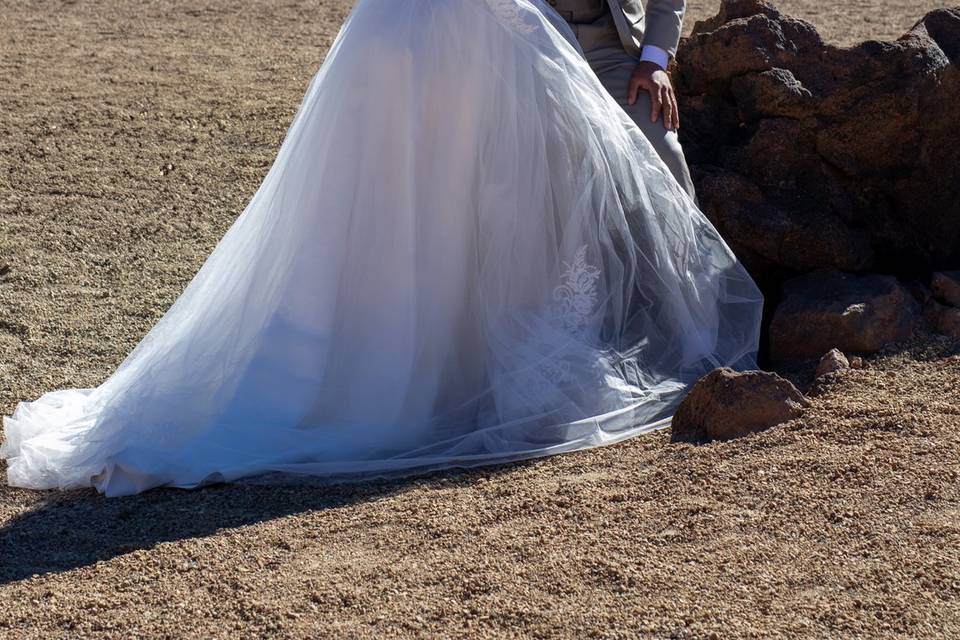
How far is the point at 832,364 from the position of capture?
4.19 m

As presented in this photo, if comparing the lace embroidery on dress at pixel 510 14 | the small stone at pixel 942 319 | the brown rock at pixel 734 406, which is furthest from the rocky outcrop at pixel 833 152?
the lace embroidery on dress at pixel 510 14

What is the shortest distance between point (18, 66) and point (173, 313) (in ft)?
16.4

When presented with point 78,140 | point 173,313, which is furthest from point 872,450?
point 78,140

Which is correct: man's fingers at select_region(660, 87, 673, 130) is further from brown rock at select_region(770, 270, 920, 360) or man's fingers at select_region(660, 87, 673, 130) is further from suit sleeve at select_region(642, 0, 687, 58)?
brown rock at select_region(770, 270, 920, 360)

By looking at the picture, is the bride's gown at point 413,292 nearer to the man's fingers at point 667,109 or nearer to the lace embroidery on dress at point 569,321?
the lace embroidery on dress at point 569,321

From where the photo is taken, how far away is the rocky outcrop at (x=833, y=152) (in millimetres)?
4680

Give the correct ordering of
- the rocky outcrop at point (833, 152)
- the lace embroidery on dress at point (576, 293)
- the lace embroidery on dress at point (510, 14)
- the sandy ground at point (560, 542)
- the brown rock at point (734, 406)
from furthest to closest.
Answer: the rocky outcrop at point (833, 152) < the lace embroidery on dress at point (576, 293) < the lace embroidery on dress at point (510, 14) < the brown rock at point (734, 406) < the sandy ground at point (560, 542)

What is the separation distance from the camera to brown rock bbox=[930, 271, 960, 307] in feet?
14.8

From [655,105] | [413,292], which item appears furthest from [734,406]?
[655,105]

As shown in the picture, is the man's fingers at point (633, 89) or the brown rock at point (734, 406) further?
the man's fingers at point (633, 89)

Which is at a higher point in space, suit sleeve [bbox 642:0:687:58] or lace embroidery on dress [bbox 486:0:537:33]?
lace embroidery on dress [bbox 486:0:537:33]

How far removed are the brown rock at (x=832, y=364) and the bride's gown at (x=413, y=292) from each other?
1.57 feet

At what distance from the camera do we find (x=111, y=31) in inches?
376

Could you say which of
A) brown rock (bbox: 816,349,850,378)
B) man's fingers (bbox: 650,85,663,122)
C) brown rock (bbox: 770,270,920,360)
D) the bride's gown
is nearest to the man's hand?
man's fingers (bbox: 650,85,663,122)
